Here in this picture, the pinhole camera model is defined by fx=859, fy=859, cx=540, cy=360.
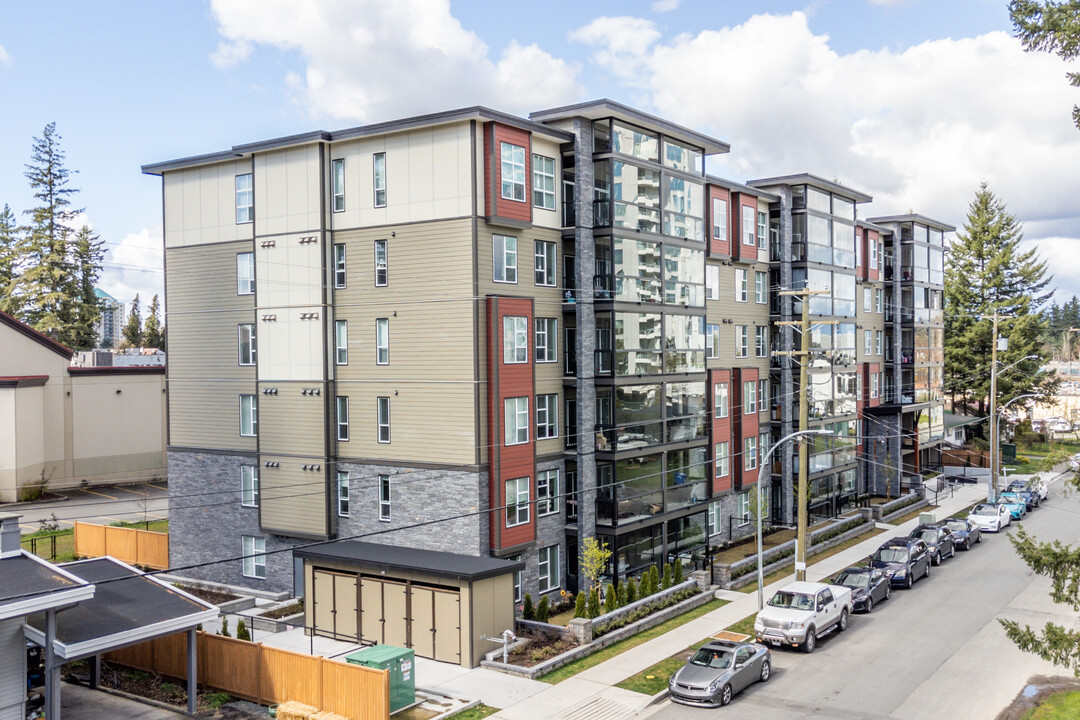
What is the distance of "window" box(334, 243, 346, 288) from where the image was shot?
32.1 meters

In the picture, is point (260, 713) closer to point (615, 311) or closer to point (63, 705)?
point (63, 705)

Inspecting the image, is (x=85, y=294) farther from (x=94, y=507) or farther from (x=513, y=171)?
(x=513, y=171)

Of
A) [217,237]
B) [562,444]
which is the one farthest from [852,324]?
[217,237]

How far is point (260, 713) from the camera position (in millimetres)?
21953

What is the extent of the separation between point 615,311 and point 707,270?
1080cm

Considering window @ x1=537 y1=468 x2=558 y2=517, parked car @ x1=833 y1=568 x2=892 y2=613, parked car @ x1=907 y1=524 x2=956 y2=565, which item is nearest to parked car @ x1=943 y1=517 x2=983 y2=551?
parked car @ x1=907 y1=524 x2=956 y2=565

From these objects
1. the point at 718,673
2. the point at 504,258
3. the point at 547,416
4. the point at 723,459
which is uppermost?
the point at 504,258

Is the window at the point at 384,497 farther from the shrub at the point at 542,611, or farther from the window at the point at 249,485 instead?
the shrub at the point at 542,611

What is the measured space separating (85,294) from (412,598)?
2423 inches

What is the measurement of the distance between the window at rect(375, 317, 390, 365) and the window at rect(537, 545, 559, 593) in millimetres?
9072

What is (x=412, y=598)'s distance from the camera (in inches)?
A: 1031

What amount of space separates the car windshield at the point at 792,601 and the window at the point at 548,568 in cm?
814

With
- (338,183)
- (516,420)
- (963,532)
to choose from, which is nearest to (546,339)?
(516,420)

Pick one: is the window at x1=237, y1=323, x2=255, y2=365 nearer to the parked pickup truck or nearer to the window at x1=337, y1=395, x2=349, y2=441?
the window at x1=337, y1=395, x2=349, y2=441
